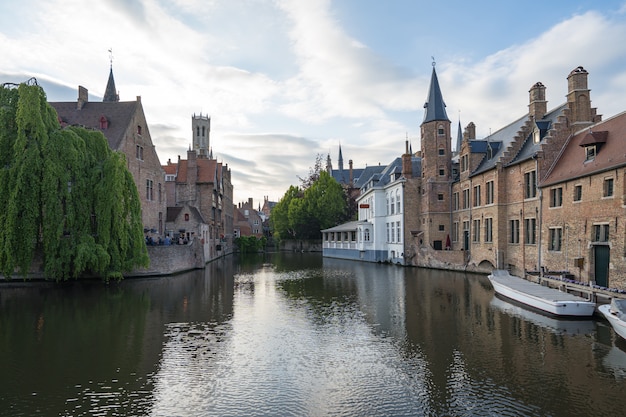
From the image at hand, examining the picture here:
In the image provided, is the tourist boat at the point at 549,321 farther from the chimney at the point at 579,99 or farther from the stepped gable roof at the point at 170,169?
the stepped gable roof at the point at 170,169

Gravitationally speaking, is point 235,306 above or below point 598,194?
below

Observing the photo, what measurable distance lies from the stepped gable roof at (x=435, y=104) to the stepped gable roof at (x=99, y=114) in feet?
83.0

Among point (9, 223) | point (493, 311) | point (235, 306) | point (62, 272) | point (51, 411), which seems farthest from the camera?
point (62, 272)

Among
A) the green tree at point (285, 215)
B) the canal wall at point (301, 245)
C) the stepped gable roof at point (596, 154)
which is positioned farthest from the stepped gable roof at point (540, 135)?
the green tree at point (285, 215)

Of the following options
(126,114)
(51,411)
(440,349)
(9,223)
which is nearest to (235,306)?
(440,349)

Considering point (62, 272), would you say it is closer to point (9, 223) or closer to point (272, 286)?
point (9, 223)

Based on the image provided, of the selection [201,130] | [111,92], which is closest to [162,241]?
[111,92]

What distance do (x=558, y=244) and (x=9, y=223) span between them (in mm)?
29288

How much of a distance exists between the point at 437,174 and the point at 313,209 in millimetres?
31860

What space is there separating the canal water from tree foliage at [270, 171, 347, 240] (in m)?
46.1

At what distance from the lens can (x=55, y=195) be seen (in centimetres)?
2491

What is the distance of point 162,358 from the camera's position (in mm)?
12469

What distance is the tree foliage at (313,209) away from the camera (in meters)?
68.2

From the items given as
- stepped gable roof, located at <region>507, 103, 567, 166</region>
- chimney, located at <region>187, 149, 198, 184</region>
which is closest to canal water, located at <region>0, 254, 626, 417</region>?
stepped gable roof, located at <region>507, 103, 567, 166</region>
